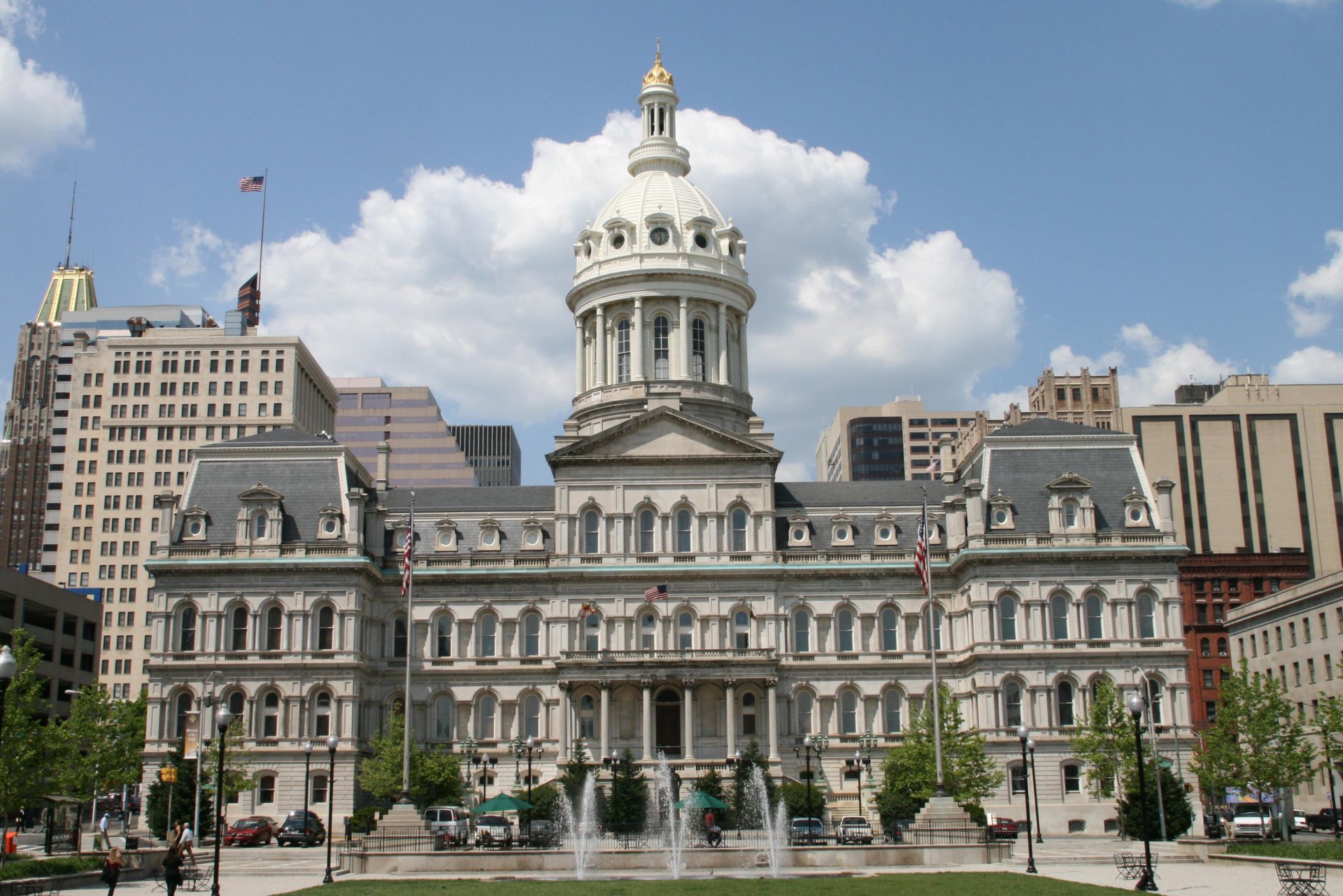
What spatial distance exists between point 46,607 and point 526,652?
4293cm

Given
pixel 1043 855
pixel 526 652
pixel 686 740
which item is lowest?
pixel 1043 855

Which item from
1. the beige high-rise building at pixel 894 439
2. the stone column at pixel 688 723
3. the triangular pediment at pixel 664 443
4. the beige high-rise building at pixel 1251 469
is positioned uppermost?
the beige high-rise building at pixel 894 439

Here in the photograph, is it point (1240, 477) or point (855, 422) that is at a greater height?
point (855, 422)

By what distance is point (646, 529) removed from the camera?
76562 millimetres

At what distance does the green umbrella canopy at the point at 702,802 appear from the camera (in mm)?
62531

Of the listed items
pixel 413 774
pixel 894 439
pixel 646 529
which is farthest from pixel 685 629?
pixel 894 439

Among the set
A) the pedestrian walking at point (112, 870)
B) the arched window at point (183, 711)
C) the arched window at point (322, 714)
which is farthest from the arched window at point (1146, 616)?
the pedestrian walking at point (112, 870)

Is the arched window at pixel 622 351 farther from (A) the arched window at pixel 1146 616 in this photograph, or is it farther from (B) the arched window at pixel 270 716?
(A) the arched window at pixel 1146 616

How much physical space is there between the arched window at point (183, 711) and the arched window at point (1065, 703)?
42675 millimetres

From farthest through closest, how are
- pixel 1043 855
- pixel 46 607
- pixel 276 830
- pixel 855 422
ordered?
pixel 855 422
pixel 46 607
pixel 276 830
pixel 1043 855

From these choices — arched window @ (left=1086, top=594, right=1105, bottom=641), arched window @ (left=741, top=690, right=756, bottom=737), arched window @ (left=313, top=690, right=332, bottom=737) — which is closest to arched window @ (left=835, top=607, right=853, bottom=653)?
arched window @ (left=741, top=690, right=756, bottom=737)

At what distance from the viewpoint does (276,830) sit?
66250 mm

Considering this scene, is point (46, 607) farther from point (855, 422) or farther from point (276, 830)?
point (855, 422)

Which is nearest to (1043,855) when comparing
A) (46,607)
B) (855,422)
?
(46,607)
